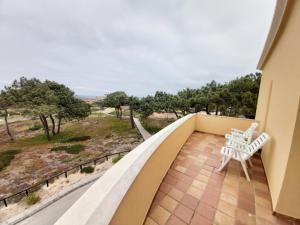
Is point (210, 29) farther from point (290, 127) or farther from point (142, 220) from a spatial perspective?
point (142, 220)

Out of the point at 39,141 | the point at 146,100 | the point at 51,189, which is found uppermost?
the point at 146,100

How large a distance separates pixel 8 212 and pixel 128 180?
7.73m

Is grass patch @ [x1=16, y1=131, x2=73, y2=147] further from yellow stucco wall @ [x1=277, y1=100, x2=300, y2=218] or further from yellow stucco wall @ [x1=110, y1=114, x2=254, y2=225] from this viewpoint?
yellow stucco wall @ [x1=277, y1=100, x2=300, y2=218]

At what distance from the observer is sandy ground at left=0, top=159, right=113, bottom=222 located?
Answer: 208 inches

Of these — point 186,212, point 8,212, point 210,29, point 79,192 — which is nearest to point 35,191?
point 8,212

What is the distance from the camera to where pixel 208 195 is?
6.25ft

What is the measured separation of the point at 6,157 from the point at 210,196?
1413cm

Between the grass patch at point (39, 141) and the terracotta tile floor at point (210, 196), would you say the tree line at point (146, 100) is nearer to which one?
the grass patch at point (39, 141)

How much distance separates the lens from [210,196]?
1889mm

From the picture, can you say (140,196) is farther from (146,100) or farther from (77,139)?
(77,139)

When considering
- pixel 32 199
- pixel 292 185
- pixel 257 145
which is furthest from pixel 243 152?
pixel 32 199

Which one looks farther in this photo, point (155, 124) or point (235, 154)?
point (155, 124)

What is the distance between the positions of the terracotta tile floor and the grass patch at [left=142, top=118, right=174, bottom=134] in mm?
12824

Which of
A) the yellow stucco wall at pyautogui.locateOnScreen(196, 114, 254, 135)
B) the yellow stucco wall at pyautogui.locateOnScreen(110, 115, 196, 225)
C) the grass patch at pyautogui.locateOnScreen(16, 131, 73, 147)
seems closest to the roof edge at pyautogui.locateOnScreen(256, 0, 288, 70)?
the yellow stucco wall at pyautogui.locateOnScreen(196, 114, 254, 135)
